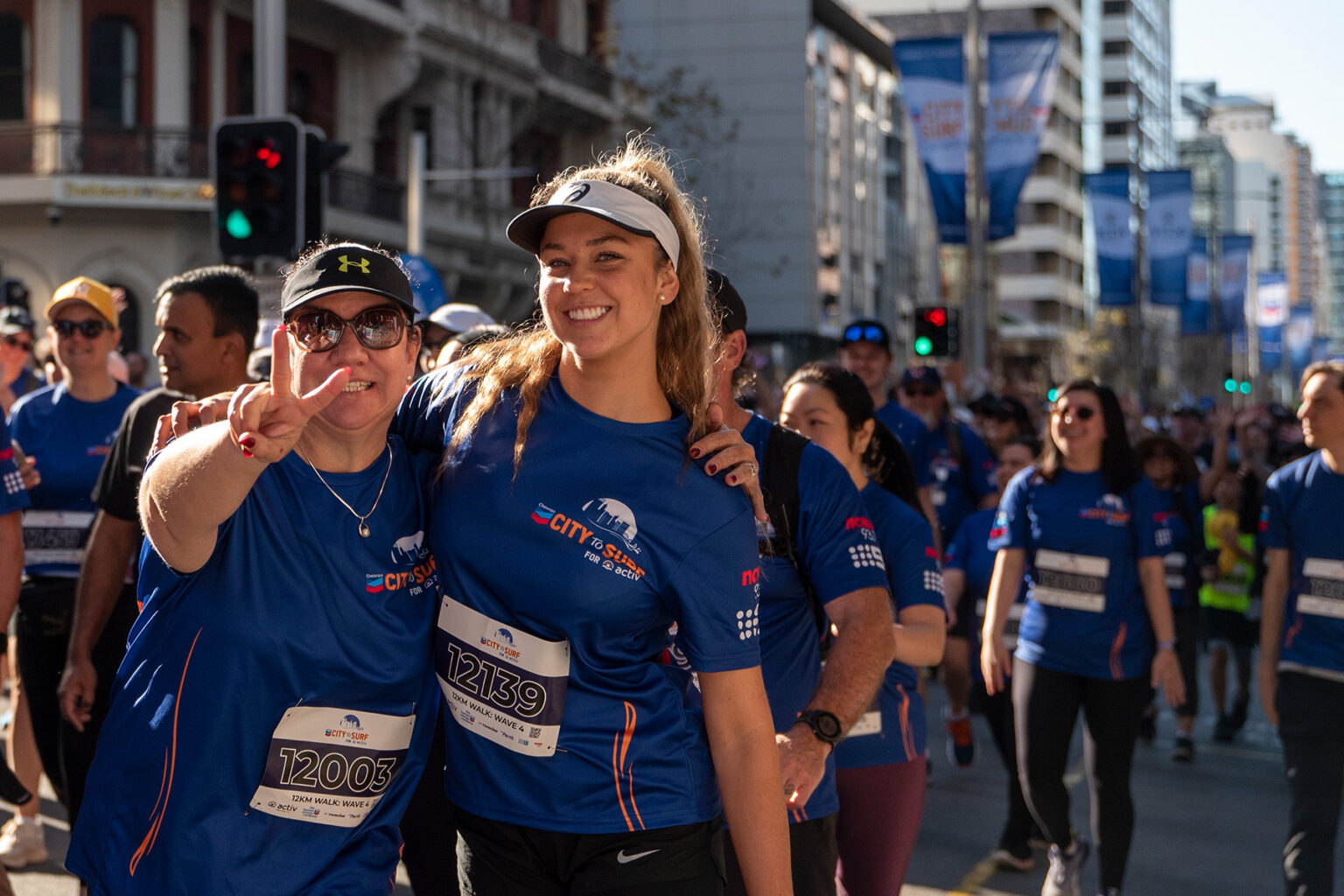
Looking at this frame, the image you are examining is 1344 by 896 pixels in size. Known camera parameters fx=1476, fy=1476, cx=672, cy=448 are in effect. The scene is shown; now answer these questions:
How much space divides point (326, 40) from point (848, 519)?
27167 millimetres

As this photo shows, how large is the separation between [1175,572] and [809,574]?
6.81 metres

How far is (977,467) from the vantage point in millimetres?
9664

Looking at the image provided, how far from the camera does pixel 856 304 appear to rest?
6272 centimetres

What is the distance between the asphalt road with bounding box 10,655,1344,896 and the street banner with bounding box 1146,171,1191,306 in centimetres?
2221

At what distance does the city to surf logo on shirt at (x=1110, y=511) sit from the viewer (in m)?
6.43

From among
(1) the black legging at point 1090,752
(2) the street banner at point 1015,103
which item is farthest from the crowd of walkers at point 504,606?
(2) the street banner at point 1015,103

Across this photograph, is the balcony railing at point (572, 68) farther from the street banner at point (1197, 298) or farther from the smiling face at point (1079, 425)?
the smiling face at point (1079, 425)

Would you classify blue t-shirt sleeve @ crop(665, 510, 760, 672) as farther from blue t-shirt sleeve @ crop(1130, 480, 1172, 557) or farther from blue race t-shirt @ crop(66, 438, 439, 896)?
blue t-shirt sleeve @ crop(1130, 480, 1172, 557)

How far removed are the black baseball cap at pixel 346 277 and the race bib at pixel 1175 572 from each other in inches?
311

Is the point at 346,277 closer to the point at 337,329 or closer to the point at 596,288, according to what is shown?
the point at 337,329

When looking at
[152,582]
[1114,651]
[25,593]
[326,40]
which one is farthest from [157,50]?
[152,582]

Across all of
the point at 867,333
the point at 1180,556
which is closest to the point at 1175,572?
the point at 1180,556

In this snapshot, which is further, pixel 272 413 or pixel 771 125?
pixel 771 125

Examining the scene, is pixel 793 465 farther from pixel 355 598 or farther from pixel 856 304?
pixel 856 304
